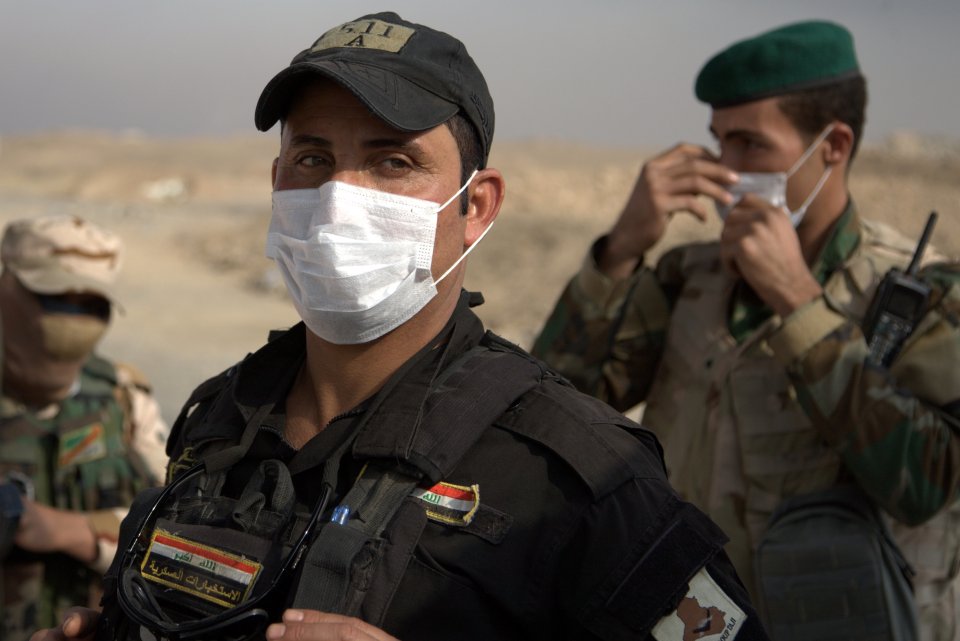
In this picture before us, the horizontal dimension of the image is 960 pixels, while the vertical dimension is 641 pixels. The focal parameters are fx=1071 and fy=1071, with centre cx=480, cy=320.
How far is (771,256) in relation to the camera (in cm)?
320

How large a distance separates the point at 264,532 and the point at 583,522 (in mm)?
569

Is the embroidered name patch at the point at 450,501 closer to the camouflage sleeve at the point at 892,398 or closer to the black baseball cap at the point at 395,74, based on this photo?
the black baseball cap at the point at 395,74

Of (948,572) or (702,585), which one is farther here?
(948,572)

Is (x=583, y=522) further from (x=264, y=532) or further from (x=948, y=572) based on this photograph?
(x=948, y=572)

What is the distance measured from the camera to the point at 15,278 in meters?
4.11

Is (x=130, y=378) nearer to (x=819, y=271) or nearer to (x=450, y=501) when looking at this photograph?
(x=819, y=271)

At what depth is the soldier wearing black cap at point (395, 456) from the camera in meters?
1.74

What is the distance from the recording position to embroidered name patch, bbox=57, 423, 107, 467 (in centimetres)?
390

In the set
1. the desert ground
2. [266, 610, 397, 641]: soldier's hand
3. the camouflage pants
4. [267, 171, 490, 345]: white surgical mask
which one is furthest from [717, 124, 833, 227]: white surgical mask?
the desert ground

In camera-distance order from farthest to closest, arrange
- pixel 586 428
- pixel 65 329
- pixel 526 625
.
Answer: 1. pixel 65 329
2. pixel 586 428
3. pixel 526 625

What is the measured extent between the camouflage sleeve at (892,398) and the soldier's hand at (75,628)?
192cm

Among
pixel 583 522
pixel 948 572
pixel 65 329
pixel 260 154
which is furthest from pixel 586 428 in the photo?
pixel 260 154

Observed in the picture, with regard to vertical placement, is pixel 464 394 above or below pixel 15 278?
above

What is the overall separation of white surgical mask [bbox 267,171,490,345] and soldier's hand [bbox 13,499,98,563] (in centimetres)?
189
